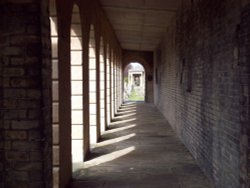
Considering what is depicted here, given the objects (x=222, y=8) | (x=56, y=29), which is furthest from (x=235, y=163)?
(x=56, y=29)

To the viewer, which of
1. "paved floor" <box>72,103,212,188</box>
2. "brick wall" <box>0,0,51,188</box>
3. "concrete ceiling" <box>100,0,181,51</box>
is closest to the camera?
"brick wall" <box>0,0,51,188</box>

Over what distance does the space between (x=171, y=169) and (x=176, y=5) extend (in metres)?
4.67

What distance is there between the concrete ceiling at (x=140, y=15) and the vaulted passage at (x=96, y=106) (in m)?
0.09

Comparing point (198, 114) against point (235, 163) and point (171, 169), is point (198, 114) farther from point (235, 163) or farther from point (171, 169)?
point (235, 163)

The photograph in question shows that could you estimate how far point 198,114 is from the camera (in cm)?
573

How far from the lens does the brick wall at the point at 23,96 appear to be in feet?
9.70

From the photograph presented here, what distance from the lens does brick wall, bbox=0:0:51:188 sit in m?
2.96

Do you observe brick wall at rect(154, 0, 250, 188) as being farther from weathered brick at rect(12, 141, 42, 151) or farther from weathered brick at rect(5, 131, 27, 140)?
weathered brick at rect(5, 131, 27, 140)

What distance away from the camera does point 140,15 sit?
999cm

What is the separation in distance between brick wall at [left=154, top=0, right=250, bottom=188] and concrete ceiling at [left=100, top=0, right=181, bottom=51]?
1928mm

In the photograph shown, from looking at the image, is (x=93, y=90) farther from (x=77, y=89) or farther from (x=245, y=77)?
(x=245, y=77)

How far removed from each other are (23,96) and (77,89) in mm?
2809

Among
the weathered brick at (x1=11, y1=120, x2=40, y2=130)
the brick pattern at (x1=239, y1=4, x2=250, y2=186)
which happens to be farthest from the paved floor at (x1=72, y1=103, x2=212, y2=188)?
the weathered brick at (x1=11, y1=120, x2=40, y2=130)

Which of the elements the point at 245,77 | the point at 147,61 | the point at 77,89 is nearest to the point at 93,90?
the point at 77,89
